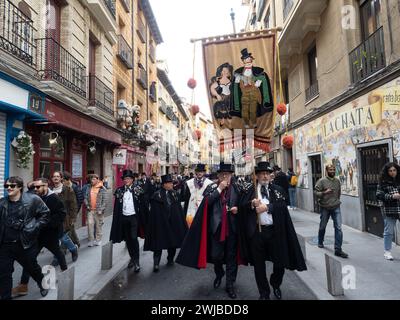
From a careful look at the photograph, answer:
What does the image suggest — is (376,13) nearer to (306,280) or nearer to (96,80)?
(306,280)

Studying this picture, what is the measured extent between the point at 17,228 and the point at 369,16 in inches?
382

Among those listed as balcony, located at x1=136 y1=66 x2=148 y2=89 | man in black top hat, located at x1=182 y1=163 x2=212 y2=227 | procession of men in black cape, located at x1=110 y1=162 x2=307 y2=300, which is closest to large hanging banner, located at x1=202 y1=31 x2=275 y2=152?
man in black top hat, located at x1=182 y1=163 x2=212 y2=227

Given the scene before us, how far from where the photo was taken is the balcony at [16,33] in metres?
6.53

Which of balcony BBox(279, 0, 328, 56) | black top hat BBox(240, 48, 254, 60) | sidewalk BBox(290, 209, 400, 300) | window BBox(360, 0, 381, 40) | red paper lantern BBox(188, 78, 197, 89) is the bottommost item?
sidewalk BBox(290, 209, 400, 300)

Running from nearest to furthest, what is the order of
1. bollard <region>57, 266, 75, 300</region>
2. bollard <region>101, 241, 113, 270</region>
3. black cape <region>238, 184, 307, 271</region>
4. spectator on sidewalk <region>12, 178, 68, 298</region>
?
bollard <region>57, 266, 75, 300</region>, black cape <region>238, 184, 307, 271</region>, spectator on sidewalk <region>12, 178, 68, 298</region>, bollard <region>101, 241, 113, 270</region>

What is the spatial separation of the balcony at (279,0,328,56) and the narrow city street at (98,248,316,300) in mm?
9410

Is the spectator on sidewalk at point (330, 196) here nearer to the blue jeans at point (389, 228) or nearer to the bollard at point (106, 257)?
the blue jeans at point (389, 228)

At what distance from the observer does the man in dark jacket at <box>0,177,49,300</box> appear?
383 centimetres

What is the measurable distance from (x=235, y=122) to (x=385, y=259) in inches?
152

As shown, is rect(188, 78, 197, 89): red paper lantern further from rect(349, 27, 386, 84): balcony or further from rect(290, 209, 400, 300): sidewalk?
rect(349, 27, 386, 84): balcony

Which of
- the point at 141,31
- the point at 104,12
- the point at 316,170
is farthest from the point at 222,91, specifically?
the point at 141,31

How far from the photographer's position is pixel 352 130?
878cm

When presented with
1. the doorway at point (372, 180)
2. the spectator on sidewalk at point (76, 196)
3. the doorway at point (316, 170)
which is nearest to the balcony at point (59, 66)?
the spectator on sidewalk at point (76, 196)
